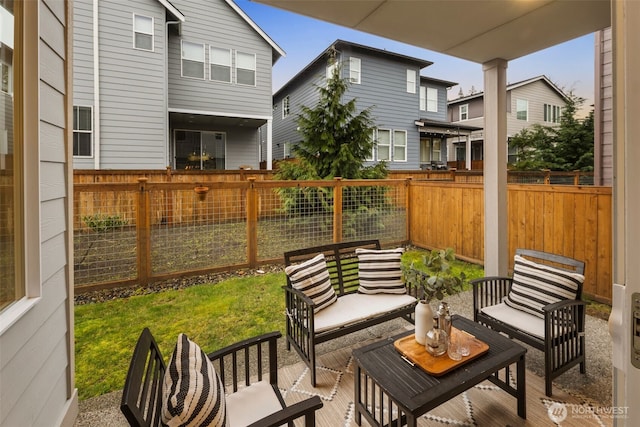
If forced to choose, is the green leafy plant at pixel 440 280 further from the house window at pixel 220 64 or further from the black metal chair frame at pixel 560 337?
the house window at pixel 220 64

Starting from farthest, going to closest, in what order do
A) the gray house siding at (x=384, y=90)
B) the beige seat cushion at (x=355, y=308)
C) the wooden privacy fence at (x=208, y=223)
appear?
the gray house siding at (x=384, y=90)
the wooden privacy fence at (x=208, y=223)
the beige seat cushion at (x=355, y=308)

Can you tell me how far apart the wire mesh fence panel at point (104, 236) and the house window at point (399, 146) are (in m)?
9.92

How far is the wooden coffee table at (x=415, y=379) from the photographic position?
65.1 inches

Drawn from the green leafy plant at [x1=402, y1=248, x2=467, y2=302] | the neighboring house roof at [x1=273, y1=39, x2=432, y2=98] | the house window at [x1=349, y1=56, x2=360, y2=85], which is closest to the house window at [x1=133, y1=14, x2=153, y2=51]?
the neighboring house roof at [x1=273, y1=39, x2=432, y2=98]

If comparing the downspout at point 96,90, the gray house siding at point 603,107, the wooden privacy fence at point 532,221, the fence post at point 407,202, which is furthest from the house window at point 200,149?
the gray house siding at point 603,107

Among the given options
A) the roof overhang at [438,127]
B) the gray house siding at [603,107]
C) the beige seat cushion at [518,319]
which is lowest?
the beige seat cushion at [518,319]

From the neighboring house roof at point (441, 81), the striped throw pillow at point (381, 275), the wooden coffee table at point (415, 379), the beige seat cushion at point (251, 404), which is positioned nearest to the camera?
the beige seat cushion at point (251, 404)

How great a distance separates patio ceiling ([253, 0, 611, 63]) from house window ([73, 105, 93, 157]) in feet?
24.0

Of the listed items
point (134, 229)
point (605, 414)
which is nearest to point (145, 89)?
point (134, 229)

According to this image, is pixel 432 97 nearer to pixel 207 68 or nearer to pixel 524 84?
pixel 524 84

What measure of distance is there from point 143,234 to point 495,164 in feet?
15.2

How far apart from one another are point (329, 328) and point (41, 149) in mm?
2141

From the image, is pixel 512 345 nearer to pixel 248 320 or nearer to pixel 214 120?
pixel 248 320

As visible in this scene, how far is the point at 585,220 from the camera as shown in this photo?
3.86 metres
